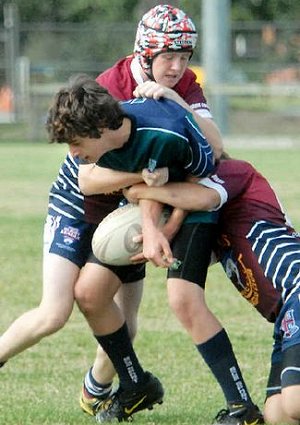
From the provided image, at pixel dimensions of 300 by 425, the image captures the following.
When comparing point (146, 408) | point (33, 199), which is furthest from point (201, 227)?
point (33, 199)

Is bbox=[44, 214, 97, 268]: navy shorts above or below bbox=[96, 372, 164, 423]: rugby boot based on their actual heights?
above

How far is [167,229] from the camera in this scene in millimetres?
5445

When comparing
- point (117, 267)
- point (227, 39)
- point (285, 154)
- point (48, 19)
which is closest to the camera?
point (117, 267)

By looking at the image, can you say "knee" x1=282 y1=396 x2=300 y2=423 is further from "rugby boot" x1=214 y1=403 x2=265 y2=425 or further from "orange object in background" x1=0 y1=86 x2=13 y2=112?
"orange object in background" x1=0 y1=86 x2=13 y2=112

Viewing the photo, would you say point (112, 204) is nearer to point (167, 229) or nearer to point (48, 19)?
point (167, 229)

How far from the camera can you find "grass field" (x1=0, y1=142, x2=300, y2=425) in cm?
593

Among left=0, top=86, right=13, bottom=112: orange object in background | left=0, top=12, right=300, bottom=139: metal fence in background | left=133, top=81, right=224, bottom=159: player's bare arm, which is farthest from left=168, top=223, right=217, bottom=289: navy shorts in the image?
left=0, top=12, right=300, bottom=139: metal fence in background

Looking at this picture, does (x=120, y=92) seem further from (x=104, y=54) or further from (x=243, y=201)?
(x=104, y=54)

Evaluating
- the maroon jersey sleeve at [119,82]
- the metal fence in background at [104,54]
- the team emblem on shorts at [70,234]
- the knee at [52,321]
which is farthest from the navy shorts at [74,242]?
the metal fence in background at [104,54]

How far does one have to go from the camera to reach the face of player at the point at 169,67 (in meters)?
5.67

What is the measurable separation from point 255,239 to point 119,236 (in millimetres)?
580

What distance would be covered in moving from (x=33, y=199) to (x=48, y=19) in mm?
28127

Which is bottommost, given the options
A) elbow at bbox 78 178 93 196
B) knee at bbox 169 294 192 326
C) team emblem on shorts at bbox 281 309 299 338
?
team emblem on shorts at bbox 281 309 299 338

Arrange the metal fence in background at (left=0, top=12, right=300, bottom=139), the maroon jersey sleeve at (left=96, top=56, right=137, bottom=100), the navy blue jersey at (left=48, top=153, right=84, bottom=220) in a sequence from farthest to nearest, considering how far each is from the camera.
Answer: the metal fence in background at (left=0, top=12, right=300, bottom=139)
the navy blue jersey at (left=48, top=153, right=84, bottom=220)
the maroon jersey sleeve at (left=96, top=56, right=137, bottom=100)
